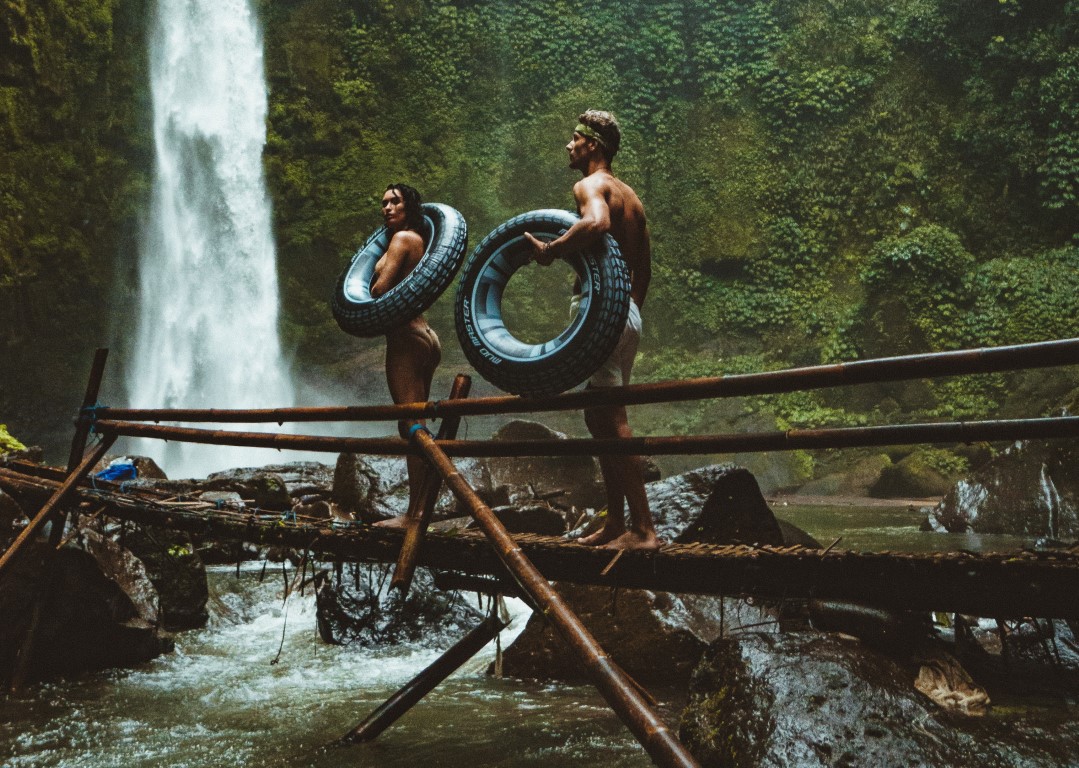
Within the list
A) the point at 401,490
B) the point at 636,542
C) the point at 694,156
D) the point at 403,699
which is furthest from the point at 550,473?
the point at 694,156

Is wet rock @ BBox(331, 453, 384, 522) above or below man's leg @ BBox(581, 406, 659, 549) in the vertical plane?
below

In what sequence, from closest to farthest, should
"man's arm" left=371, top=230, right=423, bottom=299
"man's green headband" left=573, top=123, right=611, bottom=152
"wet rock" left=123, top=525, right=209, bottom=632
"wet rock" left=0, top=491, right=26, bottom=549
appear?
"man's green headband" left=573, top=123, right=611, bottom=152, "man's arm" left=371, top=230, right=423, bottom=299, "wet rock" left=0, top=491, right=26, bottom=549, "wet rock" left=123, top=525, right=209, bottom=632

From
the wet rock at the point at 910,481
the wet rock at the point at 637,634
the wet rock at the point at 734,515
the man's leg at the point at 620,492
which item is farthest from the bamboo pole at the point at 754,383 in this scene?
the wet rock at the point at 910,481

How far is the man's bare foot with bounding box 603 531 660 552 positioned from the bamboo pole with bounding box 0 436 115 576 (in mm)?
3094

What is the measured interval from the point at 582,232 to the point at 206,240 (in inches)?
724

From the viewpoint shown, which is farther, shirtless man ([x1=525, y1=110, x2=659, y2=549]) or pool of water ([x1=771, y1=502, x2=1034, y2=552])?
pool of water ([x1=771, y1=502, x2=1034, y2=552])

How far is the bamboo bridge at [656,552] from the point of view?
256cm

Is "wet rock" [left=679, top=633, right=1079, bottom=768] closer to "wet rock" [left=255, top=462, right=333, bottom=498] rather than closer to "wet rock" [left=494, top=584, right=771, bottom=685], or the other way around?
"wet rock" [left=494, top=584, right=771, bottom=685]

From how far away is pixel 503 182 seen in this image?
22.4 m

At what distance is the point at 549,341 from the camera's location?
11.1ft

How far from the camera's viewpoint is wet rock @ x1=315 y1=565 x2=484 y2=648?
611 centimetres

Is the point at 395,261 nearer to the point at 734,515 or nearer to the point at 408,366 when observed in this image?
the point at 408,366

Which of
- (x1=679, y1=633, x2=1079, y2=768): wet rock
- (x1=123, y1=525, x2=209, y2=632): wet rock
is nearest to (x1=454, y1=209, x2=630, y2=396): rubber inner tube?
(x1=679, y1=633, x2=1079, y2=768): wet rock

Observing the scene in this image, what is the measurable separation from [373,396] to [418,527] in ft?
55.8
